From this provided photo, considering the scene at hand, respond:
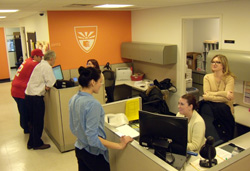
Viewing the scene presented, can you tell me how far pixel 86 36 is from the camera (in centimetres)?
586

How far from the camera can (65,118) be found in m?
4.24

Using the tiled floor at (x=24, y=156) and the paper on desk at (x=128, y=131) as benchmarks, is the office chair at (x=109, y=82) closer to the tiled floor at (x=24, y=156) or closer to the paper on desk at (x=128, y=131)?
the tiled floor at (x=24, y=156)

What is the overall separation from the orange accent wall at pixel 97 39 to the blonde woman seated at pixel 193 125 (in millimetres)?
3605

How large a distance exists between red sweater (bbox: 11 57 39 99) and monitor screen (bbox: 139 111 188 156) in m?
2.85

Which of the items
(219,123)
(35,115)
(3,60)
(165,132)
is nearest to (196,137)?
(219,123)

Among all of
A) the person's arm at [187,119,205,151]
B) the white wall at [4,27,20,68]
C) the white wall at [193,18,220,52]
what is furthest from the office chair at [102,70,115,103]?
the white wall at [4,27,20,68]

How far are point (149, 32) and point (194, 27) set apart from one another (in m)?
2.06

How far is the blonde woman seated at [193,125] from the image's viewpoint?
8.32 ft

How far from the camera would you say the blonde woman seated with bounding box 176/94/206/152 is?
2.54m

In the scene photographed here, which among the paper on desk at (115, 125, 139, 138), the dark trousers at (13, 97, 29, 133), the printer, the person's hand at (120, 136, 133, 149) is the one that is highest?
the printer

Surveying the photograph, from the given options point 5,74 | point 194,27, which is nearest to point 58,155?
point 194,27

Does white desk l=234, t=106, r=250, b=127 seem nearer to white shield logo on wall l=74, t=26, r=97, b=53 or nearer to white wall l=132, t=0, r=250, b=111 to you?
white wall l=132, t=0, r=250, b=111

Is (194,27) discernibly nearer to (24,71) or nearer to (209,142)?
(24,71)

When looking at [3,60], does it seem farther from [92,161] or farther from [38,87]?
[92,161]
